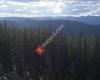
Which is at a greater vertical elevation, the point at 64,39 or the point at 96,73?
the point at 64,39

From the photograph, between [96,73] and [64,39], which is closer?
[96,73]

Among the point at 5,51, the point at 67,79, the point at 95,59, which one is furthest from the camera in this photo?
the point at 5,51

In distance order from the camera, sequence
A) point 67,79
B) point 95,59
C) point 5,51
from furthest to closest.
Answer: point 5,51 < point 95,59 < point 67,79

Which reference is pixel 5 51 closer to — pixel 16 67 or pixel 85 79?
pixel 16 67

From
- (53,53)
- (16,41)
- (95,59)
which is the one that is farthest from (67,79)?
(16,41)

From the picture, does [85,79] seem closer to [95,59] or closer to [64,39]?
[95,59]

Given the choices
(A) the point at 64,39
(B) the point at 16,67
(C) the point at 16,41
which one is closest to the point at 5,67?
(B) the point at 16,67
